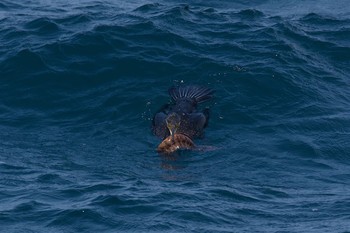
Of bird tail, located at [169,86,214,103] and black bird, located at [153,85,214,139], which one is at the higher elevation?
bird tail, located at [169,86,214,103]

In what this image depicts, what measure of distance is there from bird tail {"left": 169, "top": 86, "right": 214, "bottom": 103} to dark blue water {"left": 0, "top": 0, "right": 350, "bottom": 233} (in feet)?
1.06

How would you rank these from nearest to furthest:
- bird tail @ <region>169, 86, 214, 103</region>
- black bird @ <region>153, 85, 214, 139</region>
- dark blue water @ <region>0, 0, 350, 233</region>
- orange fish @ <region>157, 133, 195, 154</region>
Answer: dark blue water @ <region>0, 0, 350, 233</region>, orange fish @ <region>157, 133, 195, 154</region>, black bird @ <region>153, 85, 214, 139</region>, bird tail @ <region>169, 86, 214, 103</region>

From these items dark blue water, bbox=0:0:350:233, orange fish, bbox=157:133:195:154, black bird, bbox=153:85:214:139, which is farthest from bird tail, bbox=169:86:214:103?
orange fish, bbox=157:133:195:154

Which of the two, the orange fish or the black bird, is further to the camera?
the black bird

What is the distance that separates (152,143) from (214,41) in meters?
5.80

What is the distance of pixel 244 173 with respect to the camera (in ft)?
68.1

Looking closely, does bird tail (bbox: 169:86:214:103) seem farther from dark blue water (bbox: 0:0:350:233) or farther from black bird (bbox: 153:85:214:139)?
dark blue water (bbox: 0:0:350:233)

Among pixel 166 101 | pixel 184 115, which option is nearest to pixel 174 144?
pixel 184 115

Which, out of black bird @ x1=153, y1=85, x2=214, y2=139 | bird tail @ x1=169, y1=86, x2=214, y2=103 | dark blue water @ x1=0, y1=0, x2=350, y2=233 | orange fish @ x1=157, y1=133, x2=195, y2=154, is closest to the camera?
dark blue water @ x1=0, y1=0, x2=350, y2=233

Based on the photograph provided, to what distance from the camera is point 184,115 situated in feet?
76.3

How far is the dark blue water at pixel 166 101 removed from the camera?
18453 millimetres

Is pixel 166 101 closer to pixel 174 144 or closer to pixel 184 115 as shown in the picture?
pixel 184 115

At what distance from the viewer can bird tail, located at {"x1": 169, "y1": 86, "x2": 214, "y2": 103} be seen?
79.5 feet

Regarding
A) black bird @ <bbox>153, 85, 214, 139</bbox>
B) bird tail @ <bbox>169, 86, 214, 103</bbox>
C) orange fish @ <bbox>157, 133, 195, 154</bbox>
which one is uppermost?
bird tail @ <bbox>169, 86, 214, 103</bbox>
